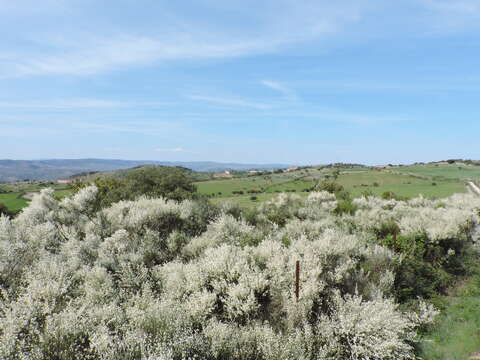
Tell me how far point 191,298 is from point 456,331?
9.22 meters

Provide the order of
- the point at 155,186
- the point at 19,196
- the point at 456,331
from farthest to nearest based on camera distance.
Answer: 1. the point at 19,196
2. the point at 155,186
3. the point at 456,331

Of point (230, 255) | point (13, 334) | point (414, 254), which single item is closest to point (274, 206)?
point (414, 254)

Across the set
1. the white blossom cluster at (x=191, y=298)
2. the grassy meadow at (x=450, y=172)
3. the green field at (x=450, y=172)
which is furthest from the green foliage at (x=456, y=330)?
the green field at (x=450, y=172)

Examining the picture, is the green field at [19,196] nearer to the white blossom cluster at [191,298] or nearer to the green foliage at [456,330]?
the white blossom cluster at [191,298]

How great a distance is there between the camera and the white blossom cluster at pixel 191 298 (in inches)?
265

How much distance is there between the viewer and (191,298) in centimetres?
873

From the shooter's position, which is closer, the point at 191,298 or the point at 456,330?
the point at 191,298

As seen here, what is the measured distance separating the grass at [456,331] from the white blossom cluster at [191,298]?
0.60m

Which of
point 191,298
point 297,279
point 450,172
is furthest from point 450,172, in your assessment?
point 191,298

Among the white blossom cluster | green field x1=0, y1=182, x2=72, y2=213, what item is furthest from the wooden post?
green field x1=0, y1=182, x2=72, y2=213

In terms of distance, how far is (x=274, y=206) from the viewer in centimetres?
2611

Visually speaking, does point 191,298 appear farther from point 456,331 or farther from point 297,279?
point 456,331

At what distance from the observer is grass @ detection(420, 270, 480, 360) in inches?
381

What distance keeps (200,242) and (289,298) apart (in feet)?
16.5
